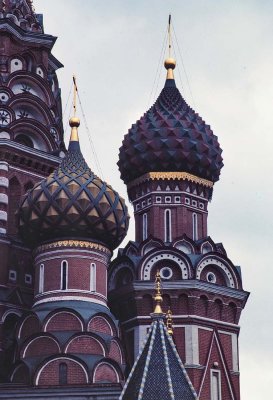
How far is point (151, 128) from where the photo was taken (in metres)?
31.5

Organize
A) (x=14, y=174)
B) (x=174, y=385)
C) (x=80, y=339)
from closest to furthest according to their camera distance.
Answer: (x=174, y=385), (x=80, y=339), (x=14, y=174)

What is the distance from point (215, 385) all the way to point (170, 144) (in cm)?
687

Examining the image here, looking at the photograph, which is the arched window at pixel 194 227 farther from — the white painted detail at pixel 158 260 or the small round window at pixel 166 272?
the small round window at pixel 166 272

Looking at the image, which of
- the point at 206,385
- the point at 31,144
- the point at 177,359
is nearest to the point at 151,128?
the point at 31,144

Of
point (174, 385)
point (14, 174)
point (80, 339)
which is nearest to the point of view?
point (174, 385)

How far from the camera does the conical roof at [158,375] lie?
1995cm

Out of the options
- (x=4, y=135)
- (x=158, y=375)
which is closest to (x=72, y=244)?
(x=4, y=135)

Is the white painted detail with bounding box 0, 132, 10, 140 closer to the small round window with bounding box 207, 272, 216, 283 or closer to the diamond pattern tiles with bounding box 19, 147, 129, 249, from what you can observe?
the diamond pattern tiles with bounding box 19, 147, 129, 249

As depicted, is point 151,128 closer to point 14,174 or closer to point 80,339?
point 14,174

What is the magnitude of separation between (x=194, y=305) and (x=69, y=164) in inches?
193

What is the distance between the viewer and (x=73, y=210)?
88.3 ft

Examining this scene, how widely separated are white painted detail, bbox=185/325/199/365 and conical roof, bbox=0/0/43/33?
982cm

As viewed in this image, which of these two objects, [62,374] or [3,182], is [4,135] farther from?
[62,374]

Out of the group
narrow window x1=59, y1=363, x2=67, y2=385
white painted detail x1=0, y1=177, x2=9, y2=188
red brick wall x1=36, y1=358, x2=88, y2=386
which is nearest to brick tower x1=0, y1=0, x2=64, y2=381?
white painted detail x1=0, y1=177, x2=9, y2=188
